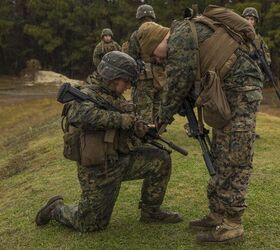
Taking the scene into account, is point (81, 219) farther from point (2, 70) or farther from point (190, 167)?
point (2, 70)

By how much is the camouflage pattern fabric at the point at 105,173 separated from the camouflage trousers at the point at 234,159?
86 cm

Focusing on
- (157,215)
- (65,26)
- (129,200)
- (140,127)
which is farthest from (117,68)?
(65,26)

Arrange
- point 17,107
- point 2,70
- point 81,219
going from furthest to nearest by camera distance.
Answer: point 2,70 → point 17,107 → point 81,219

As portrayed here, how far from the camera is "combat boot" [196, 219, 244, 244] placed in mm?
5332

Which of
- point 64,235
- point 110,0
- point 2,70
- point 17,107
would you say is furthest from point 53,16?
point 64,235

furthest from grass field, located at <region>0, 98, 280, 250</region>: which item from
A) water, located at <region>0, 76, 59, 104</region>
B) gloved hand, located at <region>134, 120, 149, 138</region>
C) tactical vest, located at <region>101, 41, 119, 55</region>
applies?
water, located at <region>0, 76, 59, 104</region>

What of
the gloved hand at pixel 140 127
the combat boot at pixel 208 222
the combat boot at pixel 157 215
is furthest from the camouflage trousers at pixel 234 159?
the combat boot at pixel 157 215

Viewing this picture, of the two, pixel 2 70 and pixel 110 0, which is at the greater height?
pixel 110 0

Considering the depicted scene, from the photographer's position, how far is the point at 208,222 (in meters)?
5.79

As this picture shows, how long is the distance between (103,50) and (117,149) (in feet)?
31.9

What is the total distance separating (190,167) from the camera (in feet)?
29.6

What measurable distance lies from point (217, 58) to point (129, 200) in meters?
3.06

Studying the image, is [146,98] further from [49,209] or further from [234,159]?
[234,159]

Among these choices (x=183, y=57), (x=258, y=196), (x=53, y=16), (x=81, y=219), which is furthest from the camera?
(x=53, y=16)
